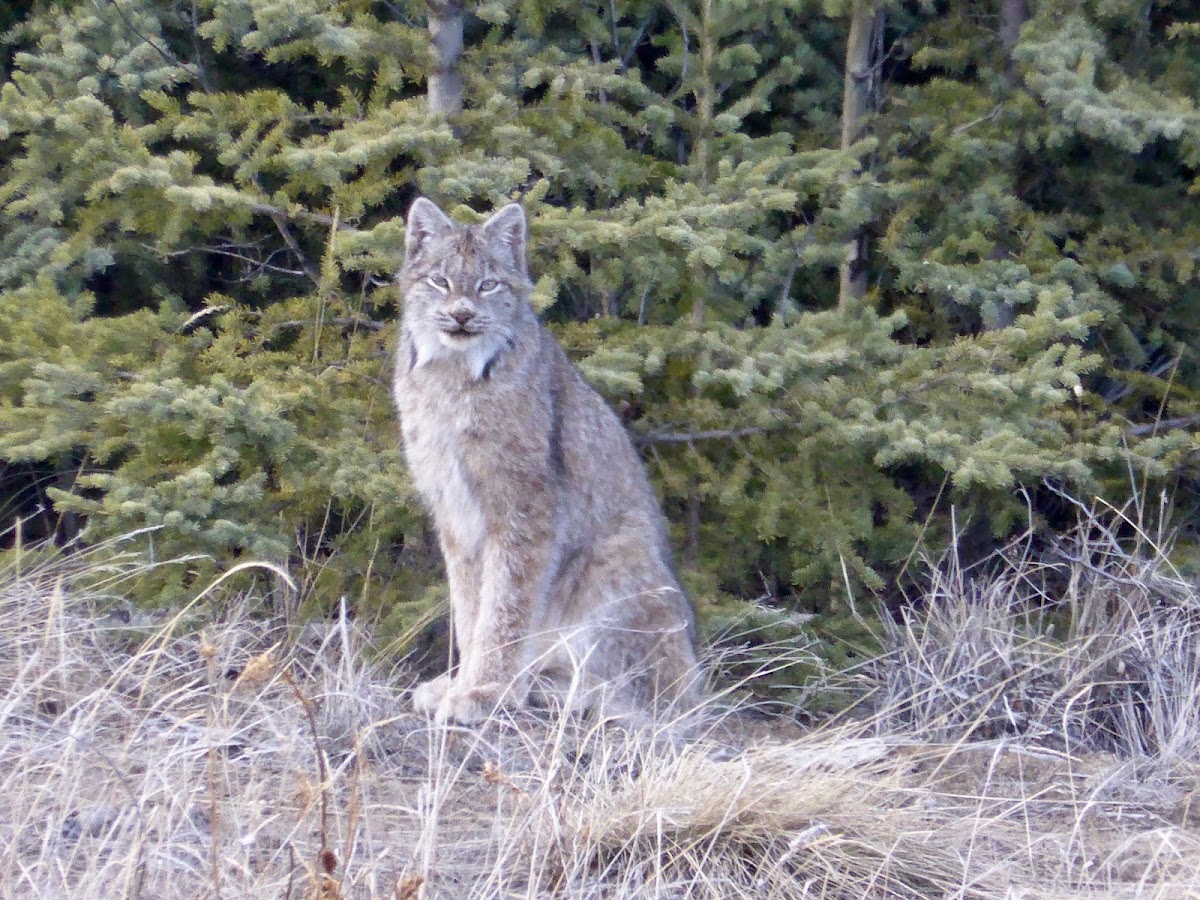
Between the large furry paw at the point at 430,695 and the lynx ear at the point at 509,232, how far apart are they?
1630mm

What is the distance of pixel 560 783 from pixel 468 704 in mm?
953

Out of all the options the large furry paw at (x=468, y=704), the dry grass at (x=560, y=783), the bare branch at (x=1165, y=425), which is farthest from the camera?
the bare branch at (x=1165, y=425)

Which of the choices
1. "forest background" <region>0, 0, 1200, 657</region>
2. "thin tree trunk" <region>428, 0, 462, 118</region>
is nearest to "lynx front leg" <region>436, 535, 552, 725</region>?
"forest background" <region>0, 0, 1200, 657</region>

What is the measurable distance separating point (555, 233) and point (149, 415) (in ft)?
5.88

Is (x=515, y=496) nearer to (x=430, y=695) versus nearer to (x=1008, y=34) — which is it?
(x=430, y=695)

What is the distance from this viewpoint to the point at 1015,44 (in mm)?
6172

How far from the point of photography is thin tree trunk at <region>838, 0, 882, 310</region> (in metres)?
6.73

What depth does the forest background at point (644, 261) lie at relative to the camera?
216 inches

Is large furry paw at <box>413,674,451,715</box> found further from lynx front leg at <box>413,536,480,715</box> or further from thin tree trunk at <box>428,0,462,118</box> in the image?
thin tree trunk at <box>428,0,462,118</box>

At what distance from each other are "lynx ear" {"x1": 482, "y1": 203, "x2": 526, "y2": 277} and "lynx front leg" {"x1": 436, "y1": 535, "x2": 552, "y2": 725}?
3.67 ft

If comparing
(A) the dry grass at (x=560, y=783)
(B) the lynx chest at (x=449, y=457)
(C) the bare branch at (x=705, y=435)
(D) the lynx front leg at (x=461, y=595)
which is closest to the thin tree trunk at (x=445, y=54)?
(B) the lynx chest at (x=449, y=457)

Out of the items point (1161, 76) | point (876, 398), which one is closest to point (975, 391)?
point (876, 398)

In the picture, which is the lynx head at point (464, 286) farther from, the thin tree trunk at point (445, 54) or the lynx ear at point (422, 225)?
the thin tree trunk at point (445, 54)

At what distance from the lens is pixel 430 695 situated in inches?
198
